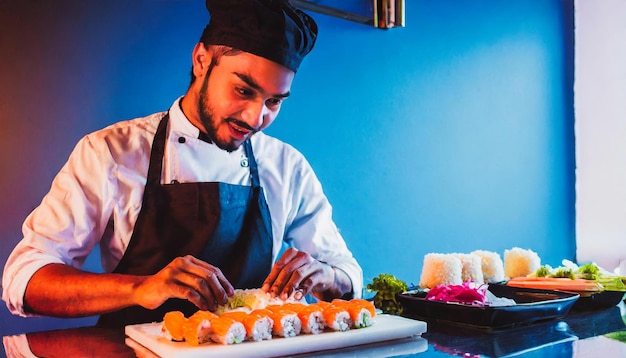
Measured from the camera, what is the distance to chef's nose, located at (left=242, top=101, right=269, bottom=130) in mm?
2086

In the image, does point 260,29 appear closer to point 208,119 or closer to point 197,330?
point 208,119

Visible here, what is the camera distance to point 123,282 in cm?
170

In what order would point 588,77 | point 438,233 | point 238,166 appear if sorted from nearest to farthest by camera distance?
point 238,166 → point 438,233 → point 588,77

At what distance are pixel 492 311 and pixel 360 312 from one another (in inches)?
14.0

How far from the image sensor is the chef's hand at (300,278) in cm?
178

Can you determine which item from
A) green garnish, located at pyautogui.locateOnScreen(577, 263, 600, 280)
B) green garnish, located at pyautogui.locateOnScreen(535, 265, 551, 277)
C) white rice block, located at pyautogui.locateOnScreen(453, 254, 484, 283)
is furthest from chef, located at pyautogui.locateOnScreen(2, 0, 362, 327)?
green garnish, located at pyautogui.locateOnScreen(577, 263, 600, 280)

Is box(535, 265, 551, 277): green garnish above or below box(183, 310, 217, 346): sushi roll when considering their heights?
below

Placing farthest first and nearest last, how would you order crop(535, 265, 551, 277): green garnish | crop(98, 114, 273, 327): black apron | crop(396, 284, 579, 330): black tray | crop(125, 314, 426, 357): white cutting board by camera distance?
crop(535, 265, 551, 277): green garnish < crop(98, 114, 273, 327): black apron < crop(396, 284, 579, 330): black tray < crop(125, 314, 426, 357): white cutting board

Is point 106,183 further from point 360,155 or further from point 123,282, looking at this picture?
point 360,155

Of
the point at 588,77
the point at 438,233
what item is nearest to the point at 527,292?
the point at 438,233

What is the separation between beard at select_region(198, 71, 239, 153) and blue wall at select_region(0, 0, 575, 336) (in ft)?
1.63

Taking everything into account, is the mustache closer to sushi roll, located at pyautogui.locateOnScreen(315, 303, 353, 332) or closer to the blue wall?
the blue wall

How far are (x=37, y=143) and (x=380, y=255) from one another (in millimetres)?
1841

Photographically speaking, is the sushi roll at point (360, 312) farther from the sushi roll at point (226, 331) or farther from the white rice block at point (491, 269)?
the white rice block at point (491, 269)
